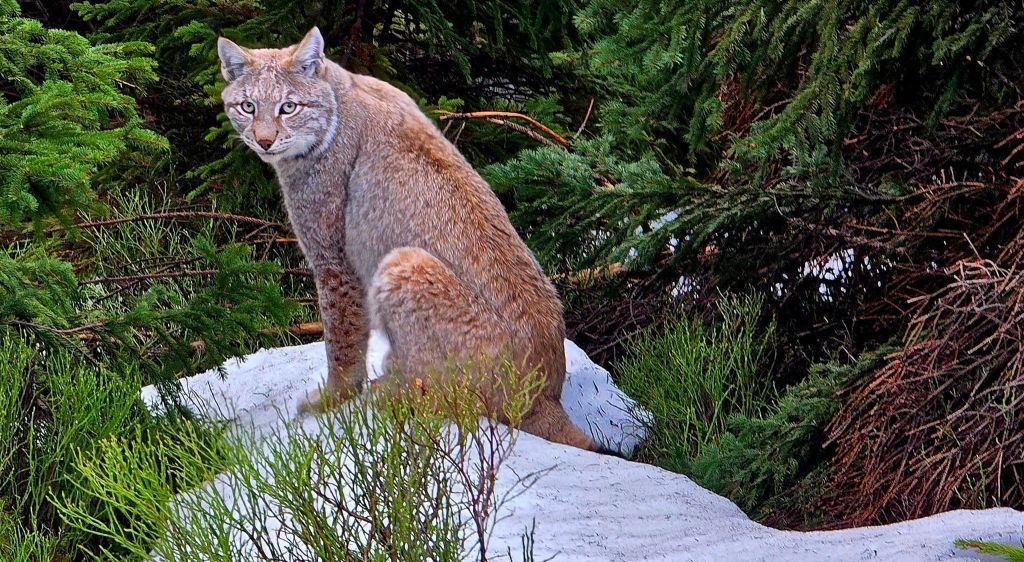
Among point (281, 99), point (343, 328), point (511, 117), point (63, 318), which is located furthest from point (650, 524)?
point (511, 117)

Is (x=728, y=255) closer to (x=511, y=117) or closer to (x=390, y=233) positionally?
(x=390, y=233)

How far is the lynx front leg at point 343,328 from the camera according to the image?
5074 mm

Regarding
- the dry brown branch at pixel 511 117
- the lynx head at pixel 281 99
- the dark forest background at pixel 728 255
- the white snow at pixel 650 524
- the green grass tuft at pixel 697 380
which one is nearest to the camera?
the white snow at pixel 650 524

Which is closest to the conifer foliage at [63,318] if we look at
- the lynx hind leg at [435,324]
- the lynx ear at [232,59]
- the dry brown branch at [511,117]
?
the lynx ear at [232,59]

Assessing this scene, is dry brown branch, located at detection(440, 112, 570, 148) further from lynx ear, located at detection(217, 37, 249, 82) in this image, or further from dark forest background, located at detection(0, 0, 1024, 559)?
lynx ear, located at detection(217, 37, 249, 82)

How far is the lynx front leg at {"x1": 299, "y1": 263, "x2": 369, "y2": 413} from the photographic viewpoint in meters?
5.07

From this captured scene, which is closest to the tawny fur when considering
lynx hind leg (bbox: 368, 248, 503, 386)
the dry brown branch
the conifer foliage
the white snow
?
lynx hind leg (bbox: 368, 248, 503, 386)

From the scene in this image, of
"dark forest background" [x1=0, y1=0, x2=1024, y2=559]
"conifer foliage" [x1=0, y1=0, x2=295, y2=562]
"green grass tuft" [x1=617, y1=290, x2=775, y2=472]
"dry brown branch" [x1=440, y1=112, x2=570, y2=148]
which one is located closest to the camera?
"conifer foliage" [x1=0, y1=0, x2=295, y2=562]

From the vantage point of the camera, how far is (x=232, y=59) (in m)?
5.07

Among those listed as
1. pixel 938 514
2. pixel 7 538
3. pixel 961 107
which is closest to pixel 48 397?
pixel 7 538

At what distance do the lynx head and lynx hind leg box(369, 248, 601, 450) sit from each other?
78cm

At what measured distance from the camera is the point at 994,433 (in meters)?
4.11

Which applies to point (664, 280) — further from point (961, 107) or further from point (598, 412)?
point (961, 107)

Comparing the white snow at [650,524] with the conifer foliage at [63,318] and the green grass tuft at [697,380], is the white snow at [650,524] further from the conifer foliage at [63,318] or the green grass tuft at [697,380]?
the green grass tuft at [697,380]
